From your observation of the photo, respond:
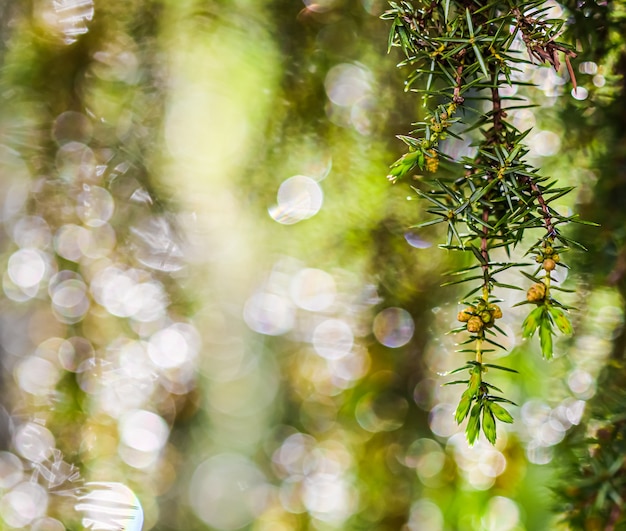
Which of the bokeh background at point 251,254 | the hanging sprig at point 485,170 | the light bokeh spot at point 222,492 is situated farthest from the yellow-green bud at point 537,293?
the light bokeh spot at point 222,492

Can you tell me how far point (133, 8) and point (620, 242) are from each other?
0.34 metres

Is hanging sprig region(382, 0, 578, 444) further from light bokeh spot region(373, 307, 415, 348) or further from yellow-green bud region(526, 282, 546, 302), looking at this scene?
light bokeh spot region(373, 307, 415, 348)

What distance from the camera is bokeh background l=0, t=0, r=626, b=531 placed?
13.8 inches

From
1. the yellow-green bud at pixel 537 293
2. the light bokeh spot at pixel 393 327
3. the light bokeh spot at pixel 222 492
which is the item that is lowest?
the light bokeh spot at pixel 222 492

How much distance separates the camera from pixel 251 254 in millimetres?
493

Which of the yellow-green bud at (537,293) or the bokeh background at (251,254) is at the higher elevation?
the yellow-green bud at (537,293)

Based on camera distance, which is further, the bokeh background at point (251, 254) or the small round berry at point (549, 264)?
the bokeh background at point (251, 254)

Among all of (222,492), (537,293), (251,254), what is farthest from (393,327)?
(222,492)

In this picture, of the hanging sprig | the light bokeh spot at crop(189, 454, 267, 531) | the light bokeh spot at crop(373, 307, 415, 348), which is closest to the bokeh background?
the light bokeh spot at crop(373, 307, 415, 348)

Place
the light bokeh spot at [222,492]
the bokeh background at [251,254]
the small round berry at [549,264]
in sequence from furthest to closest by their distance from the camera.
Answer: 1. the light bokeh spot at [222,492]
2. the bokeh background at [251,254]
3. the small round berry at [549,264]

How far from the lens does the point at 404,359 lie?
0.43 meters

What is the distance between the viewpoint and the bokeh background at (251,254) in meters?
0.35

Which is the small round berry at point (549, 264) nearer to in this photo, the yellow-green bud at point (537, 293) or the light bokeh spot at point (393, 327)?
the yellow-green bud at point (537, 293)

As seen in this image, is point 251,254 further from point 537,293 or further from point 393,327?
point 537,293
